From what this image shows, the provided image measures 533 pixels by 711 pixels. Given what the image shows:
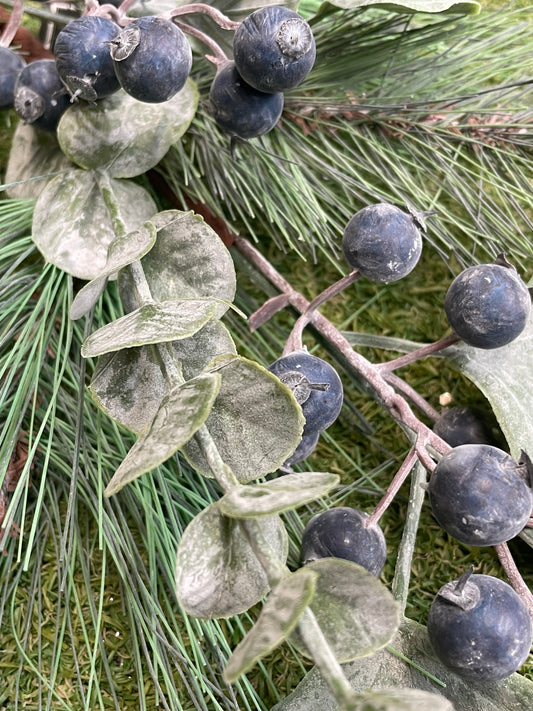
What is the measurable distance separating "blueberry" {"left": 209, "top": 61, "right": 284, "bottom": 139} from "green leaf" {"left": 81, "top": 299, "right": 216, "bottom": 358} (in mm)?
201

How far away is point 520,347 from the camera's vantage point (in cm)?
54

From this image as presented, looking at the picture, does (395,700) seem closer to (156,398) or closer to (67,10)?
(156,398)

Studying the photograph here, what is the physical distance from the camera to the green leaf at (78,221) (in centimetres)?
54

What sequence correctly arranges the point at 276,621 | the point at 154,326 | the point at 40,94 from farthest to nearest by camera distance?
the point at 40,94, the point at 154,326, the point at 276,621

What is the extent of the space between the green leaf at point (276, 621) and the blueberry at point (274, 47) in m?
0.33

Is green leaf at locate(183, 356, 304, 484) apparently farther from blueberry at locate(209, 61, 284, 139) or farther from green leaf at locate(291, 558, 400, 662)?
blueberry at locate(209, 61, 284, 139)

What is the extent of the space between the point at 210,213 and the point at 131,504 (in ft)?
0.85

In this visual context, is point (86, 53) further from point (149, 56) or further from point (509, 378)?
point (509, 378)

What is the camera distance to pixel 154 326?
36 cm

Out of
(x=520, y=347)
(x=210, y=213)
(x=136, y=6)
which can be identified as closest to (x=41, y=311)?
(x=210, y=213)

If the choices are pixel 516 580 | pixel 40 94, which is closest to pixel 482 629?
pixel 516 580

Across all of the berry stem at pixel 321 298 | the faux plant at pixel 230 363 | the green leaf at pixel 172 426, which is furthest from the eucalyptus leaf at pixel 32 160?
the green leaf at pixel 172 426

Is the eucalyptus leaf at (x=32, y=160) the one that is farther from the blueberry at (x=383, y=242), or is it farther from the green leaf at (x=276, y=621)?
the green leaf at (x=276, y=621)

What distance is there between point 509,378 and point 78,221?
34 centimetres
